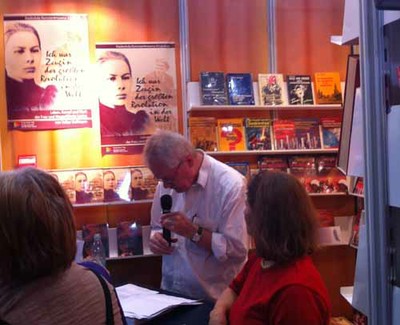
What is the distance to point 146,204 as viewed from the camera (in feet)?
12.2

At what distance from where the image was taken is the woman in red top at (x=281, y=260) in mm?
1551

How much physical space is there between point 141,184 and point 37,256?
244 centimetres

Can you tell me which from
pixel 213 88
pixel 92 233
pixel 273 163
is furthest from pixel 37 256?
pixel 273 163

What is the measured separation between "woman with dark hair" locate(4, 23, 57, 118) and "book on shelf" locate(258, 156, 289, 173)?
1.58 meters

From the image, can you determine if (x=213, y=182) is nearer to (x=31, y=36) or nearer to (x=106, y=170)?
(x=106, y=170)

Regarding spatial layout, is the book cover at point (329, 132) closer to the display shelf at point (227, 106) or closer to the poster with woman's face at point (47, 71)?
the display shelf at point (227, 106)

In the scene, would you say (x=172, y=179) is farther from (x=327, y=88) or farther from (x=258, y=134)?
(x=327, y=88)

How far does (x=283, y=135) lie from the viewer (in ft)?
12.6

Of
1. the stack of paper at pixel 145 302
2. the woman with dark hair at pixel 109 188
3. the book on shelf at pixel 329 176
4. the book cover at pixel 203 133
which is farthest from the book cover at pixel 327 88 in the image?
the stack of paper at pixel 145 302

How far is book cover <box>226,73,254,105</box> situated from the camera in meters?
3.74

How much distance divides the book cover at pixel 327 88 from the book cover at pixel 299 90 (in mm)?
63

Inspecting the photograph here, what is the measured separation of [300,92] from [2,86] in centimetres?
213

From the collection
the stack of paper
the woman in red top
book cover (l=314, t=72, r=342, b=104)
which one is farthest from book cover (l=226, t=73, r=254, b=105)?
the woman in red top

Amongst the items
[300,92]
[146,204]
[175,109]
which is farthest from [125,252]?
[300,92]
